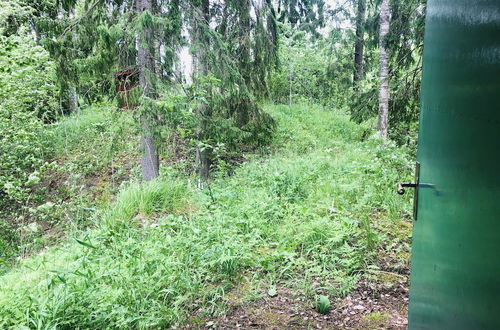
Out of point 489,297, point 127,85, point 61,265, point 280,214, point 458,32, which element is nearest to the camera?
point 489,297

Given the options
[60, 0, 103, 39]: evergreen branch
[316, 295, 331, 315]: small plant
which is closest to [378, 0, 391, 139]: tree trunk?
[316, 295, 331, 315]: small plant

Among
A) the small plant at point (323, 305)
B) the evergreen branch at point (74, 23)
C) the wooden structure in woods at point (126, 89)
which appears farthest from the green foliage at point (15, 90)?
the small plant at point (323, 305)

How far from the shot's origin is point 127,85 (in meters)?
6.85

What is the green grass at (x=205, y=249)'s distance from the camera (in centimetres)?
298

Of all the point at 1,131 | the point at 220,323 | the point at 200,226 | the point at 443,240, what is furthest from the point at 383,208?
the point at 1,131

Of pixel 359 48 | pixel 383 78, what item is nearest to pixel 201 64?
pixel 383 78

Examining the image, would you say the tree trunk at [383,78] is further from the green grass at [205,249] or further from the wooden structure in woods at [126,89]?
the wooden structure in woods at [126,89]

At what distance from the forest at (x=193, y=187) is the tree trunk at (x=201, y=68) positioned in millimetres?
43

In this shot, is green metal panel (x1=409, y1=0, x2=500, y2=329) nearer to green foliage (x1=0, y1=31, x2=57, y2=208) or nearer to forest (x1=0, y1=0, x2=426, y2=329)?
forest (x1=0, y1=0, x2=426, y2=329)

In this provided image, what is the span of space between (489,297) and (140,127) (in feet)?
19.6

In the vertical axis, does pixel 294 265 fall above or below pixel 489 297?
below

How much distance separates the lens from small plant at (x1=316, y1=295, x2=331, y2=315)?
3243mm

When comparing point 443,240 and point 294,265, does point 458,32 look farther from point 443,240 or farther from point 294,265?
point 294,265

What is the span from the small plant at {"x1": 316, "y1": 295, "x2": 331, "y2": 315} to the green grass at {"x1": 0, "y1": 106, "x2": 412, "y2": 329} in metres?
0.15
